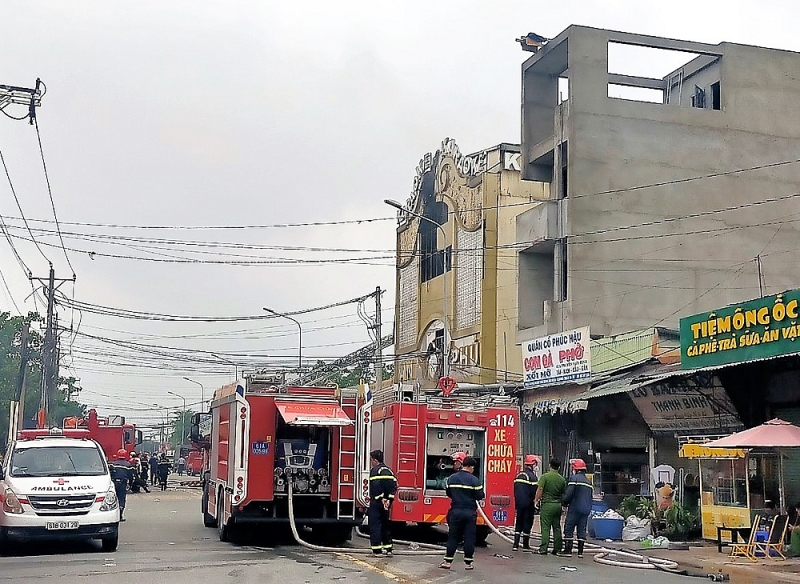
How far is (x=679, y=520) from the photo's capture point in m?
19.4

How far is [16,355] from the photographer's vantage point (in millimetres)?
81750

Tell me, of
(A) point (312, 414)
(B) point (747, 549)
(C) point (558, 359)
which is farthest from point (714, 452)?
(C) point (558, 359)

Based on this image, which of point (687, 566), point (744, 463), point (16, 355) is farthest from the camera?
point (16, 355)

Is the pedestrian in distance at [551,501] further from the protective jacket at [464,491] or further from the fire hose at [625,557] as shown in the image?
the protective jacket at [464,491]

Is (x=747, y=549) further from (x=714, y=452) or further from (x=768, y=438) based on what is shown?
(x=714, y=452)

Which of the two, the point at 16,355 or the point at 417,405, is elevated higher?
the point at 16,355

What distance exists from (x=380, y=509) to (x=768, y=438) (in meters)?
6.16

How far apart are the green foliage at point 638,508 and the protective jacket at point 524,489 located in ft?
11.9

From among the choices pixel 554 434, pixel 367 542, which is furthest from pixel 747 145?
pixel 367 542

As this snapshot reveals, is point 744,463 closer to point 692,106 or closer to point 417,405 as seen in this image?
point 417,405

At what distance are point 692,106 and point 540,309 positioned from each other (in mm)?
9162

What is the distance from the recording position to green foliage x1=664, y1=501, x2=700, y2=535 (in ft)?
63.6

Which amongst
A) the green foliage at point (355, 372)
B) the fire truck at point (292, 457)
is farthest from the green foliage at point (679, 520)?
the green foliage at point (355, 372)

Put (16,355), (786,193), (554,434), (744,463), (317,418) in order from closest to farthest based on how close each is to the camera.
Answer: (317,418) < (744,463) < (554,434) < (786,193) < (16,355)
